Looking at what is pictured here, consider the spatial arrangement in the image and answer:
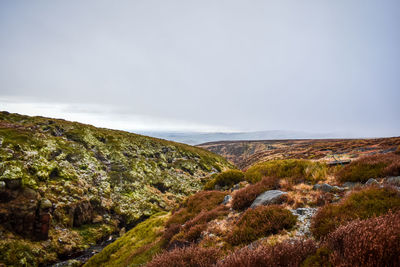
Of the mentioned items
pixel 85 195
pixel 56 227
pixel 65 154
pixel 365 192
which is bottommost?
pixel 56 227

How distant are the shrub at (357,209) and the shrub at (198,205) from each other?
6593mm

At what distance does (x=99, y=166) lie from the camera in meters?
24.1

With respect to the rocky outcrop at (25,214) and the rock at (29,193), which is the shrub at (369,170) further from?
the rock at (29,193)

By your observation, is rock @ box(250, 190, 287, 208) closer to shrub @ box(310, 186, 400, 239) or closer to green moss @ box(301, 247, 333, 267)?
shrub @ box(310, 186, 400, 239)

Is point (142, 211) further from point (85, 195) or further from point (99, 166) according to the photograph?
point (99, 166)

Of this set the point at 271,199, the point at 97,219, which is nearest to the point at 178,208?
the point at 97,219

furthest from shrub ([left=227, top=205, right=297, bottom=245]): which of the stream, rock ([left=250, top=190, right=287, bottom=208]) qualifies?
the stream

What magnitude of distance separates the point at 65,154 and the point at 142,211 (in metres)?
12.4

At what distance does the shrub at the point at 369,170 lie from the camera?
7531 mm

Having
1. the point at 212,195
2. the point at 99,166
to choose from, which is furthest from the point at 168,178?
the point at 212,195

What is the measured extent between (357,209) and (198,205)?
8.76m

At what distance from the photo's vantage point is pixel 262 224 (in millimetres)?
5934

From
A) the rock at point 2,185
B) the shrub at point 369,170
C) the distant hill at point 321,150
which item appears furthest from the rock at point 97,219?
the distant hill at point 321,150

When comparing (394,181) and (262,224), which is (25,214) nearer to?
(262,224)
